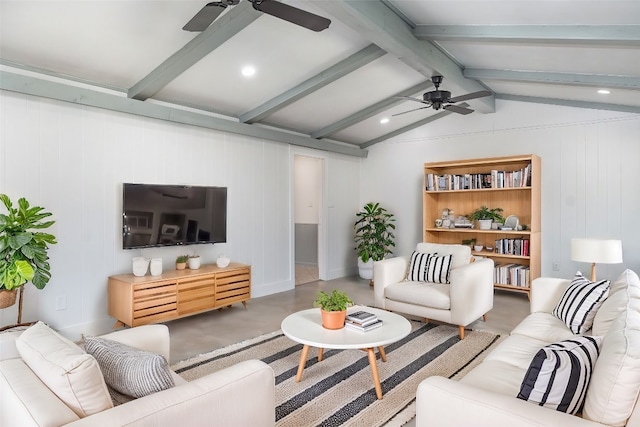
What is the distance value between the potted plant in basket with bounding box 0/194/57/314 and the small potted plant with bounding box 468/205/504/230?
16.4 ft

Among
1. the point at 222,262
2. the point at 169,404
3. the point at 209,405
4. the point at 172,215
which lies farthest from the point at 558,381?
the point at 172,215

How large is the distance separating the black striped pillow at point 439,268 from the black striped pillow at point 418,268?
43mm

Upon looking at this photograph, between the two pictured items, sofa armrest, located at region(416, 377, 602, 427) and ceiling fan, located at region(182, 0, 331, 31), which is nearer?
sofa armrest, located at region(416, 377, 602, 427)

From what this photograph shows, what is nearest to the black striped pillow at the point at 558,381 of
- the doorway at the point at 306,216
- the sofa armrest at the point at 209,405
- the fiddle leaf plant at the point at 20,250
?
the sofa armrest at the point at 209,405

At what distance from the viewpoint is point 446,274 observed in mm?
3947

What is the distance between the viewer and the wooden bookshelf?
5.04 meters

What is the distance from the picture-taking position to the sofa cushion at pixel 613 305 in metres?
2.02

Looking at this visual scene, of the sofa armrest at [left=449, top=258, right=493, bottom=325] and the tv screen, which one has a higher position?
the tv screen

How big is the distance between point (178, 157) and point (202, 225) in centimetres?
81

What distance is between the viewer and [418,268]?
13.5 ft

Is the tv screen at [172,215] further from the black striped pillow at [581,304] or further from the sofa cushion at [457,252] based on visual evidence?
the black striped pillow at [581,304]

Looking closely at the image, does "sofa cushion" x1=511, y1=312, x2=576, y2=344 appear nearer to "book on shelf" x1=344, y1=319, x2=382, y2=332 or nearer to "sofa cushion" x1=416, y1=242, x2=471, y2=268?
"book on shelf" x1=344, y1=319, x2=382, y2=332

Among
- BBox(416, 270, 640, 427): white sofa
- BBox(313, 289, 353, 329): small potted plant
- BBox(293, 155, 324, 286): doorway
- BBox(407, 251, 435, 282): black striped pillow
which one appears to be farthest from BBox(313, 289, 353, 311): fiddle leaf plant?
BBox(293, 155, 324, 286): doorway

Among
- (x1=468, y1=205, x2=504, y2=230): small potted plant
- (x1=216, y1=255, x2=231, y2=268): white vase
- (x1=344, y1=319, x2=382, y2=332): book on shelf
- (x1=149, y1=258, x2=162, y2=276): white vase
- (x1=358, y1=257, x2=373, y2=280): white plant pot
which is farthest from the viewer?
(x1=358, y1=257, x2=373, y2=280): white plant pot
